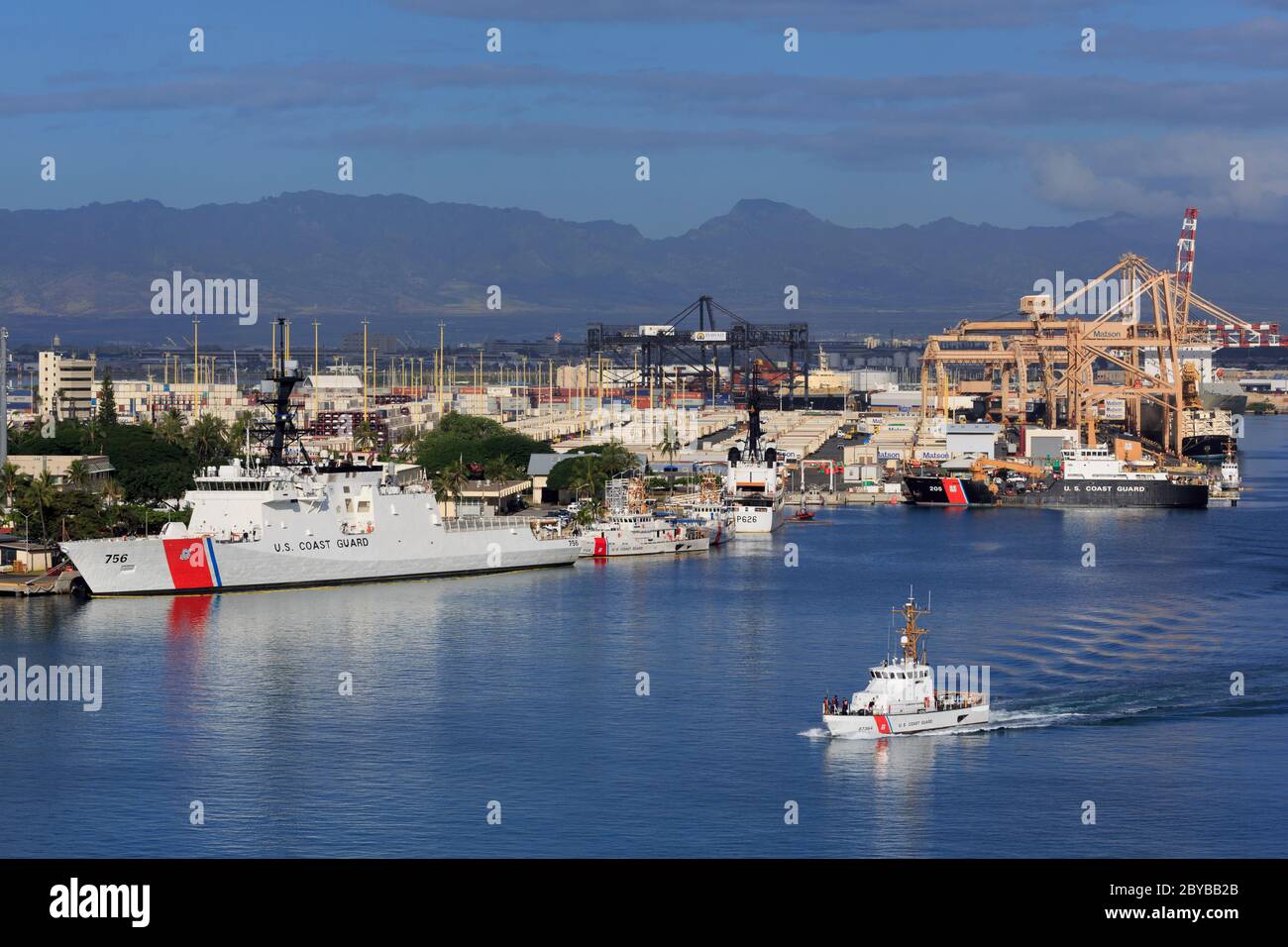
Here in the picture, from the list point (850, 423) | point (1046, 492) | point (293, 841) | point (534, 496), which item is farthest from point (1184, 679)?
point (850, 423)

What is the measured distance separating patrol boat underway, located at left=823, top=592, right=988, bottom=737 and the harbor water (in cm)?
32

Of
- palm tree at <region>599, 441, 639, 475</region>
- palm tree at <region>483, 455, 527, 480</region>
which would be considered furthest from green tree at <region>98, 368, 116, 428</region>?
palm tree at <region>599, 441, 639, 475</region>

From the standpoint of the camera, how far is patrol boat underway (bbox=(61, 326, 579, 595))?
39.9 meters

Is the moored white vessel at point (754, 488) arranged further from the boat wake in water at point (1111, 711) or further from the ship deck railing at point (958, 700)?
the ship deck railing at point (958, 700)

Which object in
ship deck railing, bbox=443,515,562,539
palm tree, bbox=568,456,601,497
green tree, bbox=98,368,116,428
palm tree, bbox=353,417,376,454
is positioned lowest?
ship deck railing, bbox=443,515,562,539

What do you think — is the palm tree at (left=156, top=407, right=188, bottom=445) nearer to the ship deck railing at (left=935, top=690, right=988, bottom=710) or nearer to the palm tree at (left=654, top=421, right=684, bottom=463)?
the palm tree at (left=654, top=421, right=684, bottom=463)

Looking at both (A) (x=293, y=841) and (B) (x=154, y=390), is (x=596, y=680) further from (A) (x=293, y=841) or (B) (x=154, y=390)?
(B) (x=154, y=390)

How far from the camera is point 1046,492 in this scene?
72438mm

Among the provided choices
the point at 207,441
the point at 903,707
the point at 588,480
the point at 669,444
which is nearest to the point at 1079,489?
the point at 669,444

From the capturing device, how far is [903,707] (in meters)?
26.2

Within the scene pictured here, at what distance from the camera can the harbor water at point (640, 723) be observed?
70.0 ft

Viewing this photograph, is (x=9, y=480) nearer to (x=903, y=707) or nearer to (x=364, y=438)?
(x=364, y=438)

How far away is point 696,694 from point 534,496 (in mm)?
35978

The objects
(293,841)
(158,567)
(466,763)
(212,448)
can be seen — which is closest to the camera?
(293,841)
